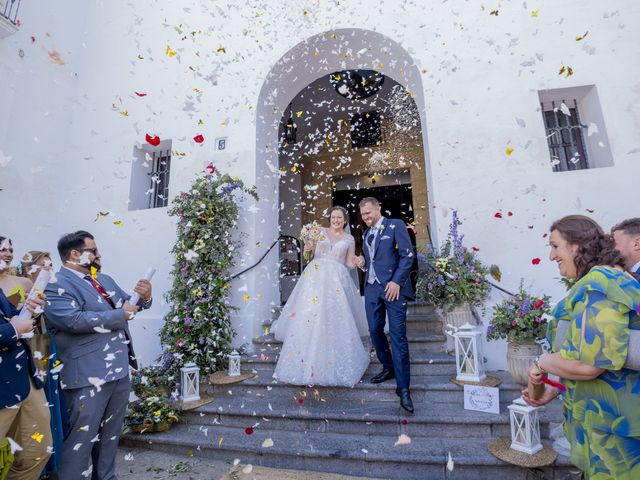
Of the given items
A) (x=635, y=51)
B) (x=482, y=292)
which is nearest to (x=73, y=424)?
(x=482, y=292)

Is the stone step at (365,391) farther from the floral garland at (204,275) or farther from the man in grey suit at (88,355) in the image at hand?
the man in grey suit at (88,355)

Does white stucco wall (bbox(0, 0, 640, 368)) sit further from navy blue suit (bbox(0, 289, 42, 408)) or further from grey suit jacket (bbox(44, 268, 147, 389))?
navy blue suit (bbox(0, 289, 42, 408))

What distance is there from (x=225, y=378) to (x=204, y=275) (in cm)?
120

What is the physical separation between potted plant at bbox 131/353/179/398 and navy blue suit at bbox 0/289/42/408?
160cm

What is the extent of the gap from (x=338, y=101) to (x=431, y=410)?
6.35 meters

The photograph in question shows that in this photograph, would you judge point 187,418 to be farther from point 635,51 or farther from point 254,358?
point 635,51

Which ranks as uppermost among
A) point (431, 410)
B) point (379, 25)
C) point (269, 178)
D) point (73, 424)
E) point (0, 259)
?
point (379, 25)

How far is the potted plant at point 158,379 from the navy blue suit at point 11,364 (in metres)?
1.60

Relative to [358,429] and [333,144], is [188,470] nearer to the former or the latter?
[358,429]

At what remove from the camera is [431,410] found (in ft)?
9.38

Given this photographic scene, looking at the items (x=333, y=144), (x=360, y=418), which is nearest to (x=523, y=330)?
(x=360, y=418)

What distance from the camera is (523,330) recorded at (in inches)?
123

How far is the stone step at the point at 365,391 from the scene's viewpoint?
301 centimetres

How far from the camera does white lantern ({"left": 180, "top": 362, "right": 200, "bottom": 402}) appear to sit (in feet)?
11.0
